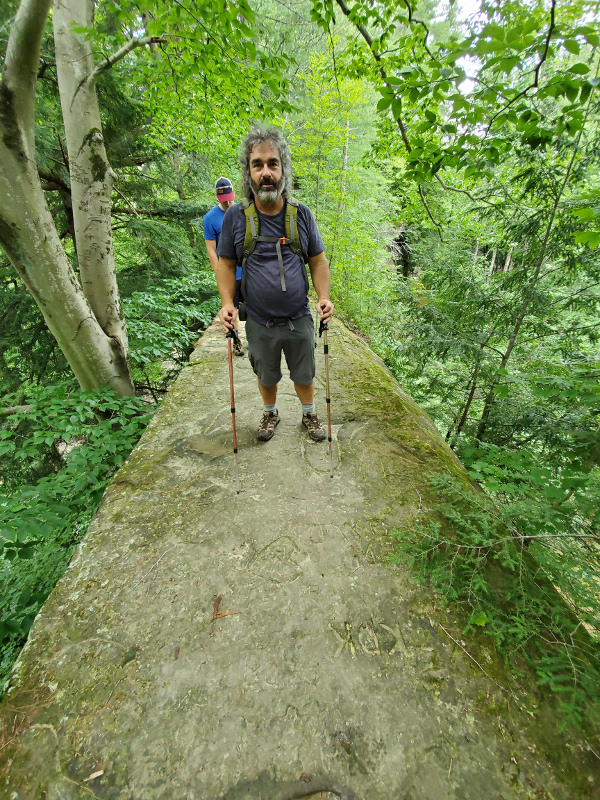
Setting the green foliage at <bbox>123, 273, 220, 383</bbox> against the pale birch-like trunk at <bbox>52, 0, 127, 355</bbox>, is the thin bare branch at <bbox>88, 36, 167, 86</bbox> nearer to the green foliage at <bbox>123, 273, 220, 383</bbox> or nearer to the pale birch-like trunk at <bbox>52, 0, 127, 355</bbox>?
the pale birch-like trunk at <bbox>52, 0, 127, 355</bbox>

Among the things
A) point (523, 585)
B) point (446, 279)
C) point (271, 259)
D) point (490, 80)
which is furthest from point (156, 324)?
point (523, 585)

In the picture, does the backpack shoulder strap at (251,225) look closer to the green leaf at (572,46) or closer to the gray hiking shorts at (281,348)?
the gray hiking shorts at (281,348)

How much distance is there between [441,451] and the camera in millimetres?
2957

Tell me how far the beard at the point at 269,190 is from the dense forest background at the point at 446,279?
853mm

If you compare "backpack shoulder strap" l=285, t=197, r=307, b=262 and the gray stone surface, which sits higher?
"backpack shoulder strap" l=285, t=197, r=307, b=262

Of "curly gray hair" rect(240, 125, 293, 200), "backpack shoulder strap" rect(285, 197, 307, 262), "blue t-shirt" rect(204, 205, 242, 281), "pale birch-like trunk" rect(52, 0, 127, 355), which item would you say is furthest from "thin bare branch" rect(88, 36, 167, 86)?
"backpack shoulder strap" rect(285, 197, 307, 262)

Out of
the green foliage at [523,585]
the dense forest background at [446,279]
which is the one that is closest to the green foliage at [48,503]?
the dense forest background at [446,279]

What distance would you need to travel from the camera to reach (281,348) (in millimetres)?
3004

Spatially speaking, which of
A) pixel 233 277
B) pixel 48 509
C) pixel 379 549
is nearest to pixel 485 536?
pixel 379 549

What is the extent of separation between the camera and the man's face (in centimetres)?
241

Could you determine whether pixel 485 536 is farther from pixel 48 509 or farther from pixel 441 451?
pixel 48 509

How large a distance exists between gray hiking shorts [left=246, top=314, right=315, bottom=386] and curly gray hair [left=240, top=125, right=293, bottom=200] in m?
1.04

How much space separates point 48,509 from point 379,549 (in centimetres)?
247

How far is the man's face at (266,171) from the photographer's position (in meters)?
2.41
